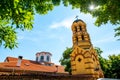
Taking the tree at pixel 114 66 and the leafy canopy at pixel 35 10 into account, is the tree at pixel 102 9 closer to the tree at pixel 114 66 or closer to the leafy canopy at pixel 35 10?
the leafy canopy at pixel 35 10

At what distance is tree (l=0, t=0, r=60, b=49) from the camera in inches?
314

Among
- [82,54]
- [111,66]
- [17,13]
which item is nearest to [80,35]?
[82,54]

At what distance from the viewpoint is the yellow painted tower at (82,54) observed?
24.4 metres

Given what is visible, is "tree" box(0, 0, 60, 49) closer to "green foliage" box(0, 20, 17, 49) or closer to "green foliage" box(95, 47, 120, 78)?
"green foliage" box(0, 20, 17, 49)

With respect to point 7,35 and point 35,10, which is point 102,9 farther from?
point 7,35

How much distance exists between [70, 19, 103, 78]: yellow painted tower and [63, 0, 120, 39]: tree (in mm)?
13952

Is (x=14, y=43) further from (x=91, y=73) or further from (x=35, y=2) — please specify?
(x=91, y=73)

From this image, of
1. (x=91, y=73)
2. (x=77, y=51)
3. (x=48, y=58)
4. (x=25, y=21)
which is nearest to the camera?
(x=25, y=21)

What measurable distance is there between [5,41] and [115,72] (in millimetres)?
32603

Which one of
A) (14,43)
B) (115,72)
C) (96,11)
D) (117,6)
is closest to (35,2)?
(14,43)

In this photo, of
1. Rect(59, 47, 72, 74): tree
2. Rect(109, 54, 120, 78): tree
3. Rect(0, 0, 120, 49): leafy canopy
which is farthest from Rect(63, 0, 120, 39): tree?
Rect(59, 47, 72, 74): tree

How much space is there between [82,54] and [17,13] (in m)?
18.2

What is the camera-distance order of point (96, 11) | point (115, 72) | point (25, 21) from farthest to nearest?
point (115, 72) < point (96, 11) < point (25, 21)

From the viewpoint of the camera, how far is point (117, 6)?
336 inches
